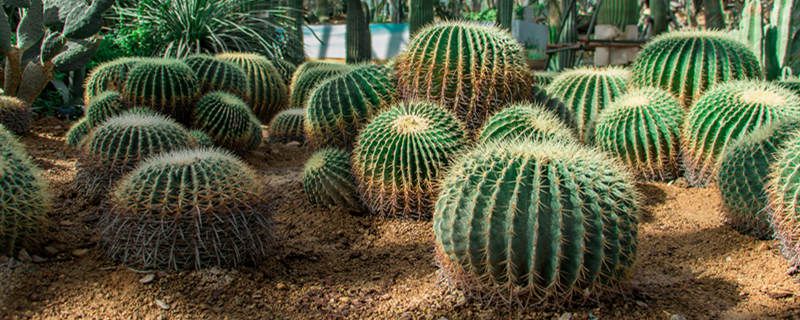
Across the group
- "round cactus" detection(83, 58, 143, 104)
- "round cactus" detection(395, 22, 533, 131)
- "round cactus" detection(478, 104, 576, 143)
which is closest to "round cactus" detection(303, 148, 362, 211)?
"round cactus" detection(395, 22, 533, 131)

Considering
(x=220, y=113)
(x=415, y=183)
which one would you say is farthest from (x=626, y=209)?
(x=220, y=113)

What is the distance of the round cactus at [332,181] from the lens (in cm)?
429

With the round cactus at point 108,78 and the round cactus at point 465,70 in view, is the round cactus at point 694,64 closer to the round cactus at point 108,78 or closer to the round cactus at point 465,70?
the round cactus at point 465,70

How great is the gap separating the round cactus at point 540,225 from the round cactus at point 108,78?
12.3 ft

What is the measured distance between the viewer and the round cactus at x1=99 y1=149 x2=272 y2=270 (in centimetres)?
310

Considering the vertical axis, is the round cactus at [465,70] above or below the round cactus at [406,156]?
above

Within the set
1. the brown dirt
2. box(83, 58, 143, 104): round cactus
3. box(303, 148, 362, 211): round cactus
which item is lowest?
the brown dirt

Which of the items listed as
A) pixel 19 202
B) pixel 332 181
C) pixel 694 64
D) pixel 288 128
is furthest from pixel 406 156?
pixel 694 64

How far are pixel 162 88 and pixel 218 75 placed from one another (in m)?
0.88

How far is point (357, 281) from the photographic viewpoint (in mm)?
3287

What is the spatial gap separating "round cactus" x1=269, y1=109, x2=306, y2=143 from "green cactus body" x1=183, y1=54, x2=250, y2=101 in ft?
1.60

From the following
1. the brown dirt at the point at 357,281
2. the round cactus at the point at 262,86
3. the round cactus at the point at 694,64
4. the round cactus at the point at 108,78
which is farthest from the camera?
the round cactus at the point at 262,86

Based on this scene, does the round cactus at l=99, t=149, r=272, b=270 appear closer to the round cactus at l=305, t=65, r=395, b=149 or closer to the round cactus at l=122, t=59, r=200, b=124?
the round cactus at l=305, t=65, r=395, b=149

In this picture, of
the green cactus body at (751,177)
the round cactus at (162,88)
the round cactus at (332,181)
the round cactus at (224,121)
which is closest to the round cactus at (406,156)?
the round cactus at (332,181)
